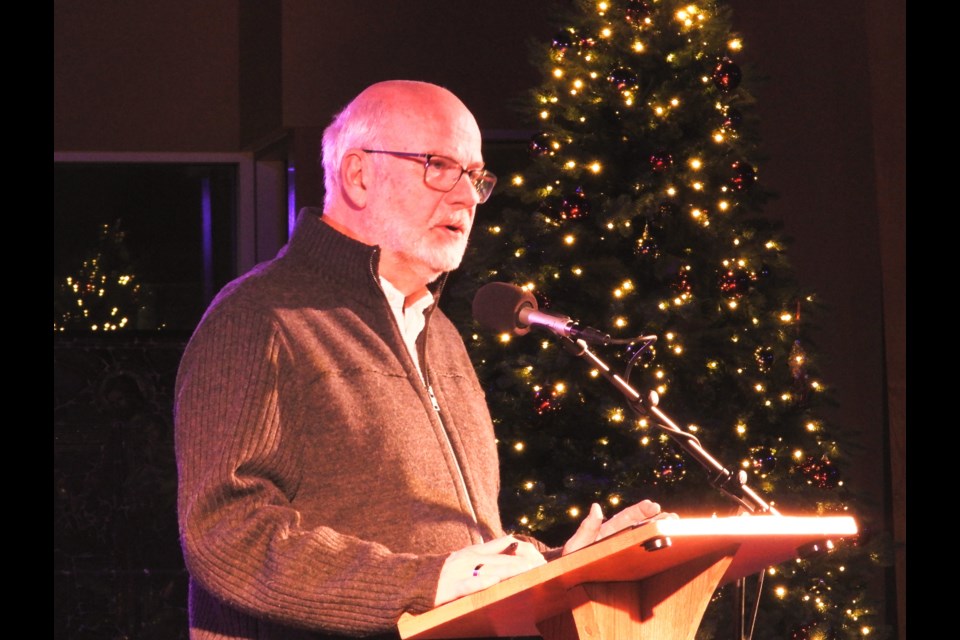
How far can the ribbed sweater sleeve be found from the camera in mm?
1999

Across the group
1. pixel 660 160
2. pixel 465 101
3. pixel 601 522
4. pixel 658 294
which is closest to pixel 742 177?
pixel 660 160

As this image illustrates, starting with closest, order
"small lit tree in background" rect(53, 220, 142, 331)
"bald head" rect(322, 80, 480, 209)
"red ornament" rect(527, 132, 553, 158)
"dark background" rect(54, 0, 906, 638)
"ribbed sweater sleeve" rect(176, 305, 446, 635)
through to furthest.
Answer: "ribbed sweater sleeve" rect(176, 305, 446, 635) < "bald head" rect(322, 80, 480, 209) < "red ornament" rect(527, 132, 553, 158) < "dark background" rect(54, 0, 906, 638) < "small lit tree in background" rect(53, 220, 142, 331)

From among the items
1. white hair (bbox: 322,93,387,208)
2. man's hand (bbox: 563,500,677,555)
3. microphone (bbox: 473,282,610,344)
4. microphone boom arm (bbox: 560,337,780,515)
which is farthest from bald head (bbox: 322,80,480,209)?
man's hand (bbox: 563,500,677,555)

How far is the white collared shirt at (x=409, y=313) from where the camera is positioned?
2.60 metres

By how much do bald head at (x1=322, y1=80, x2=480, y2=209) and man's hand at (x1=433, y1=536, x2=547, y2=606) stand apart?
0.95 m

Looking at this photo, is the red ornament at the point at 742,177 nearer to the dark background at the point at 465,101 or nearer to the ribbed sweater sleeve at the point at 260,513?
the dark background at the point at 465,101

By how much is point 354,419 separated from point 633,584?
1.87 ft

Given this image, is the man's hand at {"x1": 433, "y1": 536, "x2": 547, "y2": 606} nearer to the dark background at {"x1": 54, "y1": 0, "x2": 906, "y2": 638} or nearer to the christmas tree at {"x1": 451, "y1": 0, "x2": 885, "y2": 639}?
the christmas tree at {"x1": 451, "y1": 0, "x2": 885, "y2": 639}

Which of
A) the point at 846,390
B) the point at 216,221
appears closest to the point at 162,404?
the point at 216,221

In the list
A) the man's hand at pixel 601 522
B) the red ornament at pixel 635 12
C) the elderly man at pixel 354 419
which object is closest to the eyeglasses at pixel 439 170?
the elderly man at pixel 354 419

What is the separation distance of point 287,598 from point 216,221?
16.4 feet
